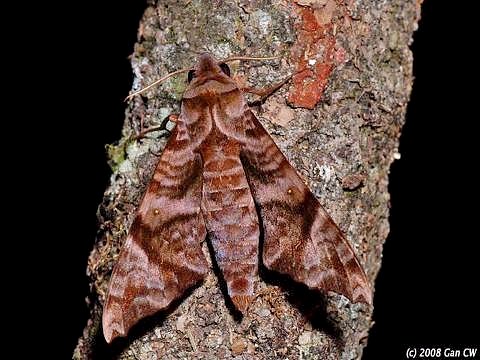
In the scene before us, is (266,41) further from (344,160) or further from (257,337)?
(257,337)

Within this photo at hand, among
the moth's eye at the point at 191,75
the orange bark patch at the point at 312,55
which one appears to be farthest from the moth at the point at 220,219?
the orange bark patch at the point at 312,55

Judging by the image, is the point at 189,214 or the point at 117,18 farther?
the point at 117,18

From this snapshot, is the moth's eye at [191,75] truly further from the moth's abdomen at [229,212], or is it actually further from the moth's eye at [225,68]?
the moth's abdomen at [229,212]

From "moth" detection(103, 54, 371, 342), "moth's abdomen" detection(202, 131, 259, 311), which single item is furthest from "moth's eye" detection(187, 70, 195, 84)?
"moth's abdomen" detection(202, 131, 259, 311)

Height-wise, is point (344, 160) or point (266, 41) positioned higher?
point (266, 41)

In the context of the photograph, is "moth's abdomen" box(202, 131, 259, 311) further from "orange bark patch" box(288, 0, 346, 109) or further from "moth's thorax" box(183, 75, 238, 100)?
"orange bark patch" box(288, 0, 346, 109)

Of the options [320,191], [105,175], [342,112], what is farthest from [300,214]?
[105,175]
